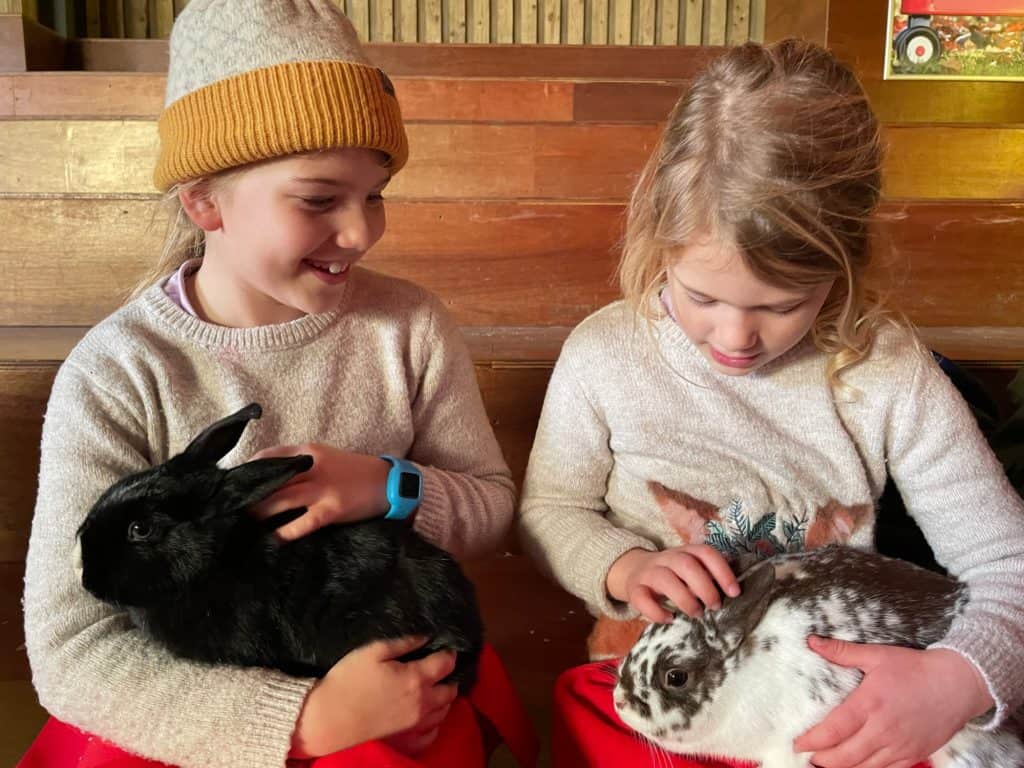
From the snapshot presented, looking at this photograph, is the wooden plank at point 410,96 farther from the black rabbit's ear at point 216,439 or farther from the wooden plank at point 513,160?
the black rabbit's ear at point 216,439

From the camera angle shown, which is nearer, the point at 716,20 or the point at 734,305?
the point at 734,305

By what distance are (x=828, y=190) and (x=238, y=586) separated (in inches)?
30.1

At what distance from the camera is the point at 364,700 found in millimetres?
931

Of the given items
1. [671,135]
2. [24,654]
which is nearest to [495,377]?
[671,135]

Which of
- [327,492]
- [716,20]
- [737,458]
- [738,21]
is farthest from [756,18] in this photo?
[327,492]

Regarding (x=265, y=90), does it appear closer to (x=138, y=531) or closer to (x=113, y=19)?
(x=138, y=531)

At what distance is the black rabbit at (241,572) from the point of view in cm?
87

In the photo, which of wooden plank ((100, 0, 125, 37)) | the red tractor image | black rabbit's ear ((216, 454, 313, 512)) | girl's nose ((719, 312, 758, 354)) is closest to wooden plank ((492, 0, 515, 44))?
wooden plank ((100, 0, 125, 37))

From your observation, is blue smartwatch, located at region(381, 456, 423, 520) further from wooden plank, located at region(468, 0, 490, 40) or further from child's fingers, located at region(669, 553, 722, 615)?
wooden plank, located at region(468, 0, 490, 40)

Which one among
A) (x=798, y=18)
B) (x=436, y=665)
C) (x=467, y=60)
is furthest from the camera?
(x=467, y=60)

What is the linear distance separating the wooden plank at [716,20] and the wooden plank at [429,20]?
1.32 meters

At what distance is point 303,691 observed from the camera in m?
0.93

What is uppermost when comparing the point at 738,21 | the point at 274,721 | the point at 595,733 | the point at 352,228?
the point at 738,21

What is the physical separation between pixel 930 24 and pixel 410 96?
2098mm
